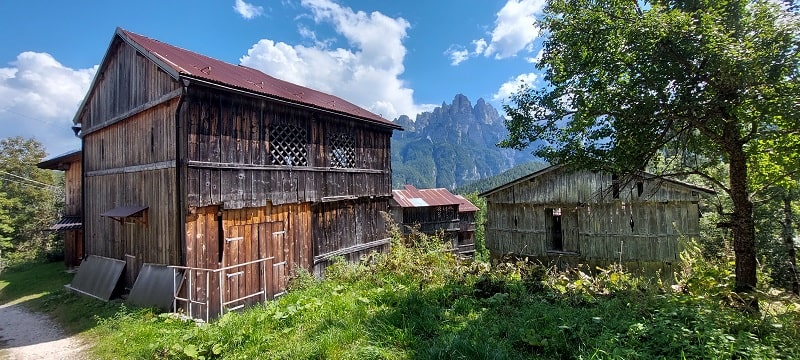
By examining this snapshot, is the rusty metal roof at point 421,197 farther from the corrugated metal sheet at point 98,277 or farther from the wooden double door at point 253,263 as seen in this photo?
the corrugated metal sheet at point 98,277

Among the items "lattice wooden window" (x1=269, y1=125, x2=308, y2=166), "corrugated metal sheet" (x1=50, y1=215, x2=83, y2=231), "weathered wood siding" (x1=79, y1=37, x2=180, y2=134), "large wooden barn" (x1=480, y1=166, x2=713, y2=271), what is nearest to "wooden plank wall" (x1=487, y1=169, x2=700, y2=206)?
"large wooden barn" (x1=480, y1=166, x2=713, y2=271)

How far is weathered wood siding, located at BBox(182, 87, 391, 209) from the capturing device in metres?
8.77

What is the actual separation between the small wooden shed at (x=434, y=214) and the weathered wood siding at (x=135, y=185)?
606 inches

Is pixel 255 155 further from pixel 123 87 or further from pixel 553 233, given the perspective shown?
pixel 553 233

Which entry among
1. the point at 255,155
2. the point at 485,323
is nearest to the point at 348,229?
the point at 255,155

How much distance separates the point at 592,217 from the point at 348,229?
10.5 m

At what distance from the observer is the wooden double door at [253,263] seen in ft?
30.5

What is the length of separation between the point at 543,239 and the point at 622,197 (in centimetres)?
369

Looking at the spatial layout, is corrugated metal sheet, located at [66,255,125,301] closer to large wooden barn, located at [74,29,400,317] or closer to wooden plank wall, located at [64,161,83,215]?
large wooden barn, located at [74,29,400,317]

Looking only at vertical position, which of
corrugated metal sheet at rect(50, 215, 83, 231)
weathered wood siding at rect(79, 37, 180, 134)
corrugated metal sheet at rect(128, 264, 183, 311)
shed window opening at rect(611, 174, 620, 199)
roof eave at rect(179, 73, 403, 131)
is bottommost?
corrugated metal sheet at rect(128, 264, 183, 311)

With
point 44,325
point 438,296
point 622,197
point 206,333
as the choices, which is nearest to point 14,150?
point 44,325

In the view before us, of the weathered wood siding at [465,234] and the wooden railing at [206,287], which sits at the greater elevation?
the wooden railing at [206,287]

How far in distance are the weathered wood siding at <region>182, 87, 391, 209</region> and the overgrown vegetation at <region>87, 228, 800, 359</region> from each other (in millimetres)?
3239

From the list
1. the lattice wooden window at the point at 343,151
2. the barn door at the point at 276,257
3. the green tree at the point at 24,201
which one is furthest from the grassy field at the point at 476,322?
the green tree at the point at 24,201
